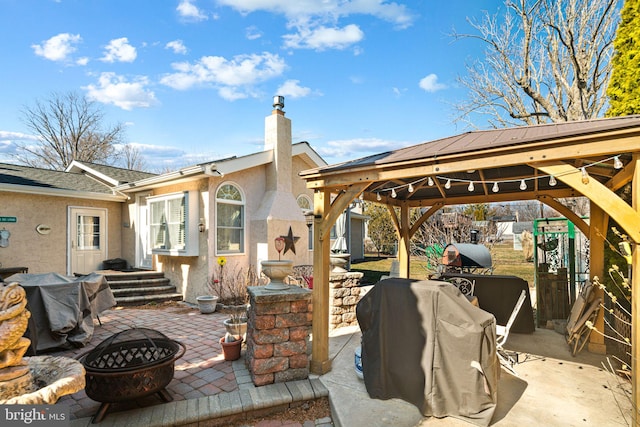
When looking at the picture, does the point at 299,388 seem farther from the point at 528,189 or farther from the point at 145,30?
the point at 145,30

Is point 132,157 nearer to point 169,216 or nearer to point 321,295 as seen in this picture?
point 169,216

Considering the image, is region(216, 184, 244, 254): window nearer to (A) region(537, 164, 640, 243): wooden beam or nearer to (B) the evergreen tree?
(A) region(537, 164, 640, 243): wooden beam

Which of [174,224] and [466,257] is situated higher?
[174,224]

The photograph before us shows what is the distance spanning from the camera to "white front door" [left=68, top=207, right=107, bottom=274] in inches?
359

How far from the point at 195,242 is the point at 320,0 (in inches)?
238

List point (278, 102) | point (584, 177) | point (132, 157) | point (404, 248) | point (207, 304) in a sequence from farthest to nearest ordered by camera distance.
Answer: point (132, 157)
point (278, 102)
point (207, 304)
point (404, 248)
point (584, 177)

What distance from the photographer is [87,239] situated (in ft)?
31.3

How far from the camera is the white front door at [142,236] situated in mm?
9500

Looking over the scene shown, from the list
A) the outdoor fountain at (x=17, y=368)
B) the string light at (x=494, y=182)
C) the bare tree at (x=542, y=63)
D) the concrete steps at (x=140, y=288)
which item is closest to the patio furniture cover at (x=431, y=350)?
the string light at (x=494, y=182)

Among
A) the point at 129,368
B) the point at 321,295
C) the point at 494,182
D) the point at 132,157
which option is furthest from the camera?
the point at 132,157

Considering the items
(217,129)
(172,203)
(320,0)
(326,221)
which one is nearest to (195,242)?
(172,203)

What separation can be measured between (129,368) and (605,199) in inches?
174

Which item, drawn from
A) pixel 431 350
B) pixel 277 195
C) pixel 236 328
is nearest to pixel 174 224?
pixel 277 195

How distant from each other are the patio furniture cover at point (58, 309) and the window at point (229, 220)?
3.11m
